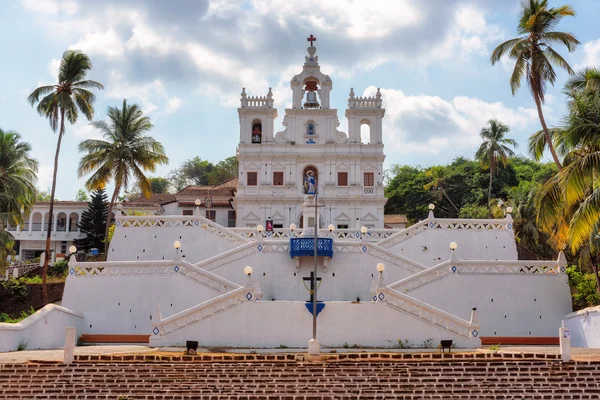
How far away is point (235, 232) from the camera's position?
37.6m

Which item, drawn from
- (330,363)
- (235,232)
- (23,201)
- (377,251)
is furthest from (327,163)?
(330,363)

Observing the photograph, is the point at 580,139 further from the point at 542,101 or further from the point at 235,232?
the point at 235,232

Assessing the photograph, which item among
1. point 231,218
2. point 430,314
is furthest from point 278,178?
point 430,314

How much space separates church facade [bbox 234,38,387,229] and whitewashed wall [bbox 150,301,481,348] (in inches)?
889

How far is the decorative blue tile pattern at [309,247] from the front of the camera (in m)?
31.6

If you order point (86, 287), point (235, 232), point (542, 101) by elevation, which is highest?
point (542, 101)

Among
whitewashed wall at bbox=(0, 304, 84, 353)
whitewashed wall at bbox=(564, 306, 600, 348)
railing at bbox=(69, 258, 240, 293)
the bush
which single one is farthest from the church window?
whitewashed wall at bbox=(564, 306, 600, 348)

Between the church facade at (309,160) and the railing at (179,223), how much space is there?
12.3m

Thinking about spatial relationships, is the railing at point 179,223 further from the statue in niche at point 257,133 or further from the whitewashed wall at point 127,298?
the statue in niche at point 257,133

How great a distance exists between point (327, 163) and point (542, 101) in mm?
19797

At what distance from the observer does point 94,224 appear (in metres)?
56.3

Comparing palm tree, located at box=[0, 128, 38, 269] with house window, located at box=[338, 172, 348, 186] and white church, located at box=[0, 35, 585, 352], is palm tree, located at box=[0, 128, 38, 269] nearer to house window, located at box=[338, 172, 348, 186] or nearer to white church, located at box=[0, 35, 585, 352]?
white church, located at box=[0, 35, 585, 352]

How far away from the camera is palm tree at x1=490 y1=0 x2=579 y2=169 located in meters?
32.7

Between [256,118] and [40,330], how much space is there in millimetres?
27588
